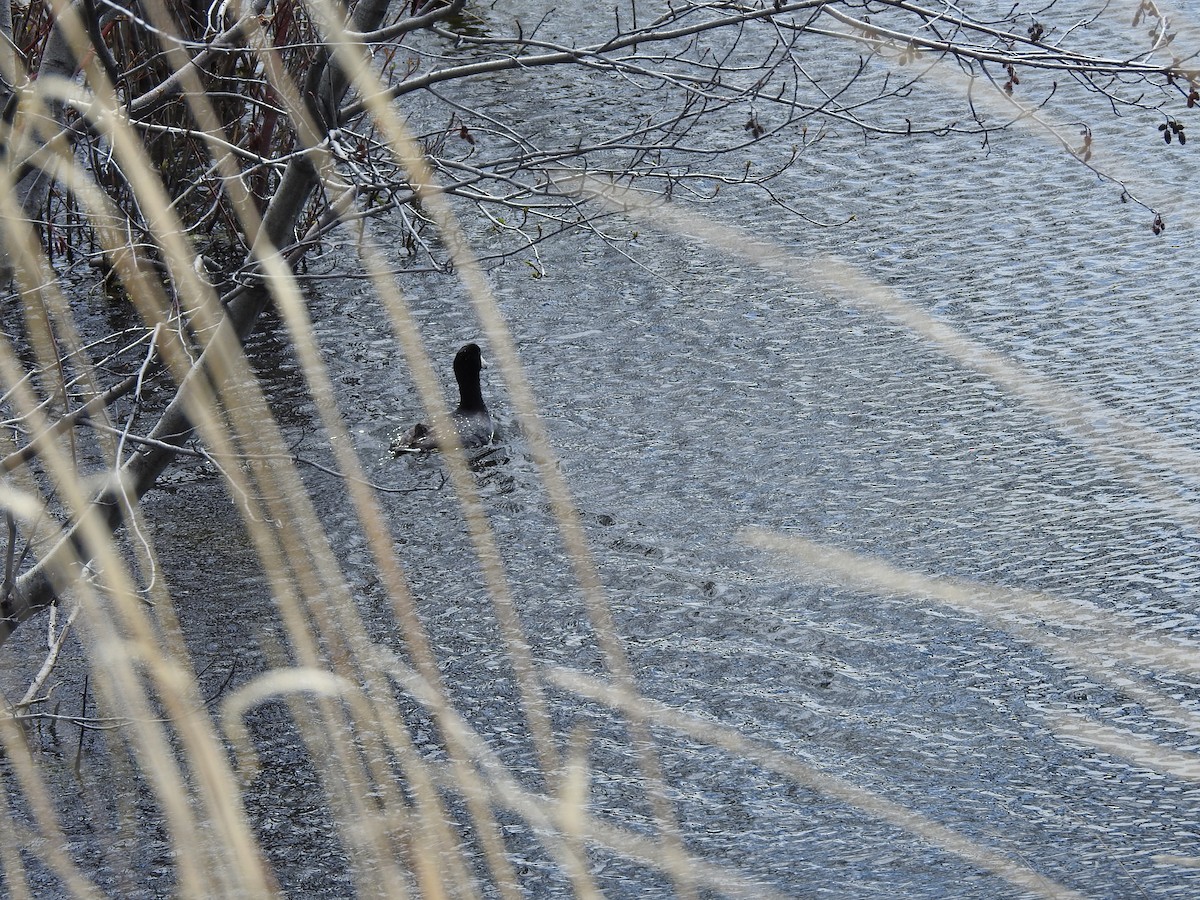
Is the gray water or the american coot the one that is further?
the american coot

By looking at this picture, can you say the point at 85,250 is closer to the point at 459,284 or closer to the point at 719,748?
the point at 459,284

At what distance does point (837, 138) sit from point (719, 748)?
695 centimetres

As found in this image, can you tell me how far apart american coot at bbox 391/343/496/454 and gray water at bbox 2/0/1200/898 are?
13cm

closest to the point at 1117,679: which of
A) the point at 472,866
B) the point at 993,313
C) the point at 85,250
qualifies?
the point at 472,866

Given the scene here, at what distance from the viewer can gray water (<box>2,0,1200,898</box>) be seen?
489cm

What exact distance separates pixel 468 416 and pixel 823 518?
1902 mm

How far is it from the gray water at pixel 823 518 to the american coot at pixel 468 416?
13 centimetres

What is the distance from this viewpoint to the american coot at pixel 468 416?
7680 millimetres

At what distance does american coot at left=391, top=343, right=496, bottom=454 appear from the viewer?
25.2ft

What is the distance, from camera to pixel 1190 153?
1072cm

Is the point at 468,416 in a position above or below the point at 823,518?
above

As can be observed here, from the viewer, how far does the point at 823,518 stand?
673cm

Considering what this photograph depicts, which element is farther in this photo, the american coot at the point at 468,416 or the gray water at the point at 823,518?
the american coot at the point at 468,416

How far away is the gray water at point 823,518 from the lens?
489cm
